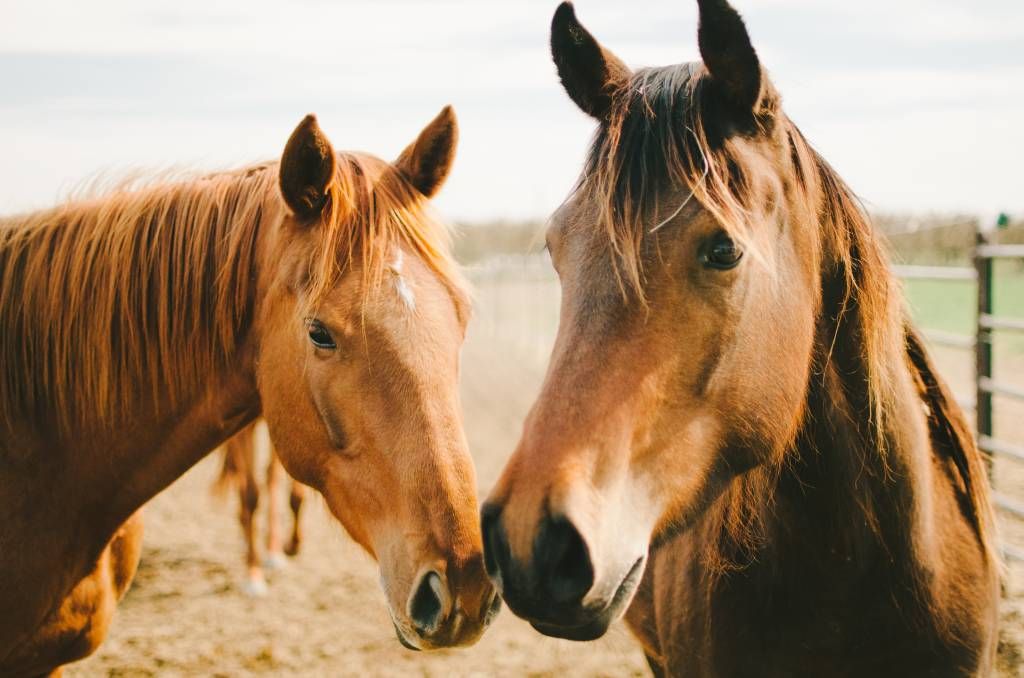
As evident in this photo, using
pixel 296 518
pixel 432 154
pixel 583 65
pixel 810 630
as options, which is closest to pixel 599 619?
pixel 810 630

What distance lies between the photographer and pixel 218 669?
4656 mm

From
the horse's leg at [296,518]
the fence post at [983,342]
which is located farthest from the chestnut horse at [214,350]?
the fence post at [983,342]

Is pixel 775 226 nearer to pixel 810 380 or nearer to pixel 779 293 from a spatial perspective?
pixel 779 293

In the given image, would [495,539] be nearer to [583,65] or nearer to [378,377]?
[378,377]

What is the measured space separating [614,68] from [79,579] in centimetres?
245

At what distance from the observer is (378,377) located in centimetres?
227

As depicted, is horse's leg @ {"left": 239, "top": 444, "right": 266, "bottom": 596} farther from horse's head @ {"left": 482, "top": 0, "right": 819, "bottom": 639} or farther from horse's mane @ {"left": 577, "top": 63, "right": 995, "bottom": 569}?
horse's head @ {"left": 482, "top": 0, "right": 819, "bottom": 639}

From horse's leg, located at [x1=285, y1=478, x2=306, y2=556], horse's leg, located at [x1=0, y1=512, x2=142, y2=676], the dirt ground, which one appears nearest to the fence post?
the dirt ground

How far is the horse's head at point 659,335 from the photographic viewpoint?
4.93ft

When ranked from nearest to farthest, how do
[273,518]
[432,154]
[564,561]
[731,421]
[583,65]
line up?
[564,561] < [731,421] < [583,65] < [432,154] < [273,518]

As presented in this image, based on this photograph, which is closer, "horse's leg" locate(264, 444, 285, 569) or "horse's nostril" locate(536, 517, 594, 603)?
"horse's nostril" locate(536, 517, 594, 603)

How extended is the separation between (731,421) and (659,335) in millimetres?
283

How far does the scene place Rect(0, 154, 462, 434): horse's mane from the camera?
2619 mm

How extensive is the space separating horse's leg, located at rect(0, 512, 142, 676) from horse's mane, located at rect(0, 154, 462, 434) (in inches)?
22.0
